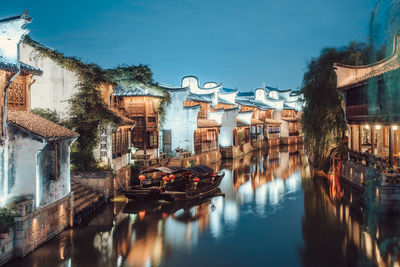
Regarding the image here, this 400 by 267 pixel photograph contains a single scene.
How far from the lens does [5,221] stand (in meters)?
11.4

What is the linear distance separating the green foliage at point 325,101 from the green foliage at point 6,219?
829 inches

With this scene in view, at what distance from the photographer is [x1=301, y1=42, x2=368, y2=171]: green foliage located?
1028 inches

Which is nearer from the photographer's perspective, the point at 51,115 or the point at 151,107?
the point at 51,115

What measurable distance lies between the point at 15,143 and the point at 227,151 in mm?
32397

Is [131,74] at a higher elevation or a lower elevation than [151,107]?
higher

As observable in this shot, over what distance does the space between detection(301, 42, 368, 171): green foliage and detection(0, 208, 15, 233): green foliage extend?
69.0ft

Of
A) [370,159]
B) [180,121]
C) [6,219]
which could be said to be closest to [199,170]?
[370,159]

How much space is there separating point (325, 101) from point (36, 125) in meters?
20.2

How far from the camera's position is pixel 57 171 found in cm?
1415

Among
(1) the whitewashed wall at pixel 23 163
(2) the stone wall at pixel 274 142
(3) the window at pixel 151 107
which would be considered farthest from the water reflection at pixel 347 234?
(2) the stone wall at pixel 274 142

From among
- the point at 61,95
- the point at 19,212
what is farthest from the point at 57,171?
the point at 61,95

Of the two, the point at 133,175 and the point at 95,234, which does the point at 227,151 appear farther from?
the point at 95,234

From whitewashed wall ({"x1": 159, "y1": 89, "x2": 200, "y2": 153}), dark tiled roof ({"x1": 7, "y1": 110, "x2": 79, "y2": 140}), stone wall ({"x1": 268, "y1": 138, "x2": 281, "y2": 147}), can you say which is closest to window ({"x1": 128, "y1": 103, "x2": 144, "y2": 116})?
whitewashed wall ({"x1": 159, "y1": 89, "x2": 200, "y2": 153})

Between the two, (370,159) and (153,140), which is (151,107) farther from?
(370,159)
